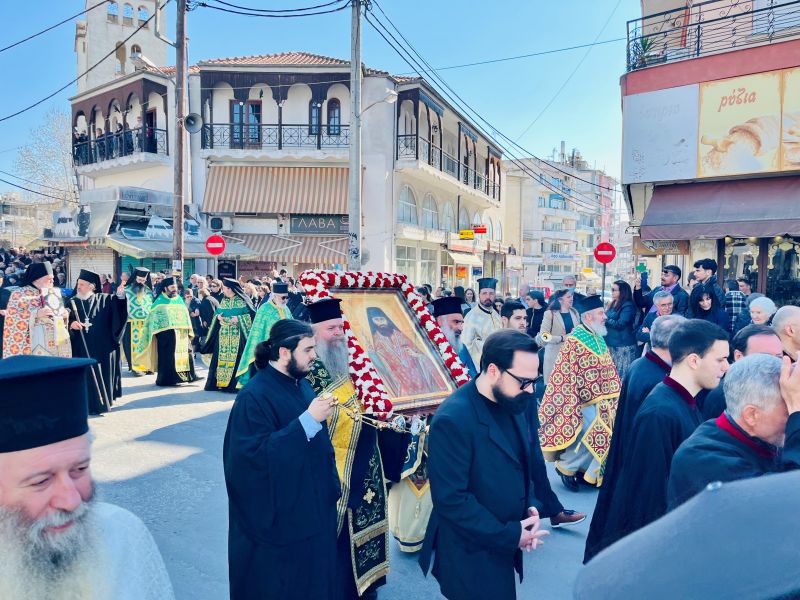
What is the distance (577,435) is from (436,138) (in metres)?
24.5

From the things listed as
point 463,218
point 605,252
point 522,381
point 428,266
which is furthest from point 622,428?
point 463,218

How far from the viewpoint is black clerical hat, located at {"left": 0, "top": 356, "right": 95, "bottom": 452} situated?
1562 mm

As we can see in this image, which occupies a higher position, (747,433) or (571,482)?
(747,433)

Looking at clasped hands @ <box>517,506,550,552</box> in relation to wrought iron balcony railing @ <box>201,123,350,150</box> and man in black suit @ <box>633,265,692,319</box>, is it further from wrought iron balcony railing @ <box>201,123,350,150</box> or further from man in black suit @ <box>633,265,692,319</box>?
wrought iron balcony railing @ <box>201,123,350,150</box>

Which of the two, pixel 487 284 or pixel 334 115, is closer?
pixel 487 284

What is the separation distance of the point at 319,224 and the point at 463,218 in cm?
1167

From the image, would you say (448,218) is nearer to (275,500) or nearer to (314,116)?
(314,116)

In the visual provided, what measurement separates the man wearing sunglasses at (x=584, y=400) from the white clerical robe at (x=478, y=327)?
85.3 inches

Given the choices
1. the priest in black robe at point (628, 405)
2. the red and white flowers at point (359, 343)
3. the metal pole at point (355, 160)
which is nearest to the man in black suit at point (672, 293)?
the priest in black robe at point (628, 405)

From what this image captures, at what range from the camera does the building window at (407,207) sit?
25.7m

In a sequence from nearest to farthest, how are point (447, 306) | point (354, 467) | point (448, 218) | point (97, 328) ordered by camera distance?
point (354, 467) → point (447, 306) → point (97, 328) → point (448, 218)

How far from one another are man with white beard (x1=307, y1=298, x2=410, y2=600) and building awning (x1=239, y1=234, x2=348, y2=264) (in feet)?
67.0

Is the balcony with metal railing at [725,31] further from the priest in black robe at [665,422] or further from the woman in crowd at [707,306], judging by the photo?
the priest in black robe at [665,422]

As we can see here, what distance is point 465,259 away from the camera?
32844 millimetres
